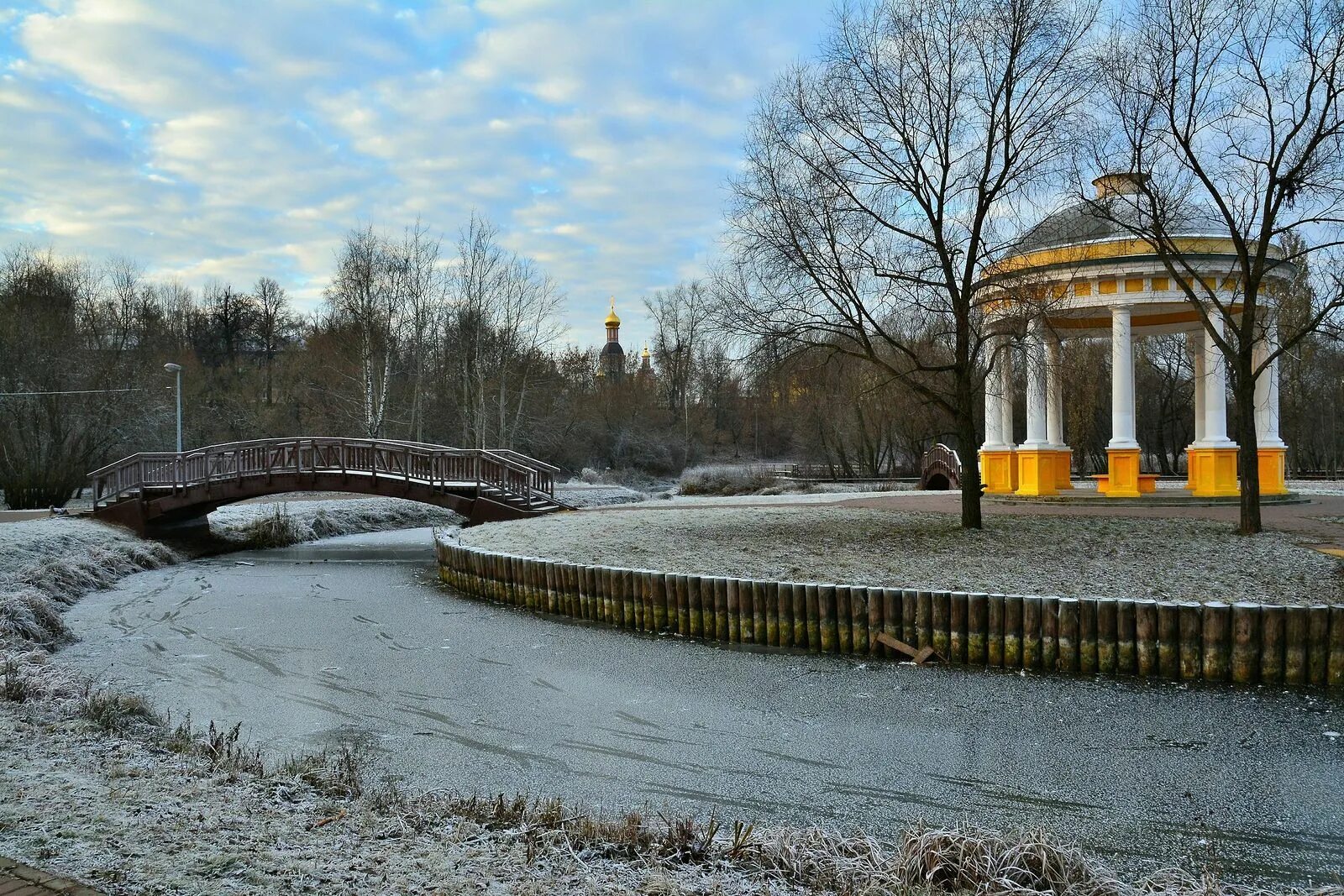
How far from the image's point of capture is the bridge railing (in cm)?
2403

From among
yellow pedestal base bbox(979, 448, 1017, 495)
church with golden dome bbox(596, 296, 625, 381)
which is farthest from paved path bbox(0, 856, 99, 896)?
church with golden dome bbox(596, 296, 625, 381)

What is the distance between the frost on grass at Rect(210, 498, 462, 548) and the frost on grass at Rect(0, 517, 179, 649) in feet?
10.0

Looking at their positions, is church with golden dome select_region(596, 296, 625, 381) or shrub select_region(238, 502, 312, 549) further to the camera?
church with golden dome select_region(596, 296, 625, 381)

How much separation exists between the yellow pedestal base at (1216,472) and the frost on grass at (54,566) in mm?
21602

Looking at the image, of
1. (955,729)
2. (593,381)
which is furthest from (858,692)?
(593,381)

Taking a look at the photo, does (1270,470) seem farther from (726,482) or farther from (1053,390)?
(726,482)

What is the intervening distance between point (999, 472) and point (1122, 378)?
4.69 meters

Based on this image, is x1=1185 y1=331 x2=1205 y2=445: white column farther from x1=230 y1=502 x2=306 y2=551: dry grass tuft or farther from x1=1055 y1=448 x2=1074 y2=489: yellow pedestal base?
x1=230 y1=502 x2=306 y2=551: dry grass tuft

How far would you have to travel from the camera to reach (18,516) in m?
24.9

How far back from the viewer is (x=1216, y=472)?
21719mm

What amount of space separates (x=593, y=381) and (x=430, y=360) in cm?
2096

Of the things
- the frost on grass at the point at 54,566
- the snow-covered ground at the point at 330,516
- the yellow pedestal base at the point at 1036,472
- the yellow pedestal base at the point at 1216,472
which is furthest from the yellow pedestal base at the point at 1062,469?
the frost on grass at the point at 54,566

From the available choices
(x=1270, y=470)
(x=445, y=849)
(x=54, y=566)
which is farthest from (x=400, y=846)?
→ (x=1270, y=470)

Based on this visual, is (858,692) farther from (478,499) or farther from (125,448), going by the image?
(125,448)
